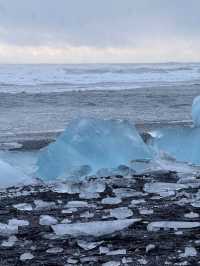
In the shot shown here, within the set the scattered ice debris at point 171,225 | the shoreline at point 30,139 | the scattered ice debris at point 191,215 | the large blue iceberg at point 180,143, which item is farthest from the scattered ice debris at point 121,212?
the shoreline at point 30,139

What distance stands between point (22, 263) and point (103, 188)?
2022 mm

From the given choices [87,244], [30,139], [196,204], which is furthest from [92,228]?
[30,139]

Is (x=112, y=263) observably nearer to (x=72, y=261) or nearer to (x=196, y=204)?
(x=72, y=261)

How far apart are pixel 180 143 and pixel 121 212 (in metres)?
2.79

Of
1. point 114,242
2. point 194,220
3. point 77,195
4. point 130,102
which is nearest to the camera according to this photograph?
point 114,242

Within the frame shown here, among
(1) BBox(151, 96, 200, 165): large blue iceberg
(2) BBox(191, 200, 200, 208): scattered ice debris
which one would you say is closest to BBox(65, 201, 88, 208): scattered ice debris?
(2) BBox(191, 200, 200, 208): scattered ice debris

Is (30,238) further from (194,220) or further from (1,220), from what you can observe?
(194,220)

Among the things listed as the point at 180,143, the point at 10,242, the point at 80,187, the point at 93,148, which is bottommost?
the point at 10,242

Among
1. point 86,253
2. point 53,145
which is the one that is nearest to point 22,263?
point 86,253

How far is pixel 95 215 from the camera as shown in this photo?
4.59 m

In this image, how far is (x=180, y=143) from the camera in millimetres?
7293

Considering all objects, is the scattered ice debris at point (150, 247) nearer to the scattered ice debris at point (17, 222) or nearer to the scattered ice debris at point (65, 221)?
the scattered ice debris at point (65, 221)

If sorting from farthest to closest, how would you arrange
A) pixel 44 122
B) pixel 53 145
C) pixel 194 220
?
pixel 44 122 → pixel 53 145 → pixel 194 220

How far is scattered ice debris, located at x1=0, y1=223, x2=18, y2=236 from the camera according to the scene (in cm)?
419
